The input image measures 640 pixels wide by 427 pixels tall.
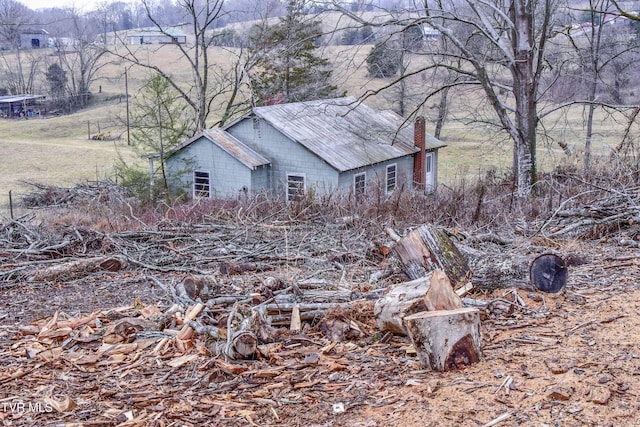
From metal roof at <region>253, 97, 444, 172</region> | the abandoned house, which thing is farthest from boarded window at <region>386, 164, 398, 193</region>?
metal roof at <region>253, 97, 444, 172</region>

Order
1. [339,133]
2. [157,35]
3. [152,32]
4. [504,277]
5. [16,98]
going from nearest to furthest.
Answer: [504,277]
[339,133]
[152,32]
[157,35]
[16,98]

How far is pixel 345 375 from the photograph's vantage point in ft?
15.0

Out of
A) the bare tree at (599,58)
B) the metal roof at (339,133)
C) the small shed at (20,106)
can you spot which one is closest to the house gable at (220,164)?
the metal roof at (339,133)

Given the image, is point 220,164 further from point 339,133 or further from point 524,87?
point 524,87

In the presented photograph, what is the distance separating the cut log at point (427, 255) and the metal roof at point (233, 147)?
16556 millimetres

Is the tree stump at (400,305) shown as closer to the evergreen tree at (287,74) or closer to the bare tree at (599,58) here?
the bare tree at (599,58)

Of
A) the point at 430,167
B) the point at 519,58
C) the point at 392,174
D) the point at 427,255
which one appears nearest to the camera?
the point at 427,255

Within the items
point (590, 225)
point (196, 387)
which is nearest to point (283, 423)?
point (196, 387)

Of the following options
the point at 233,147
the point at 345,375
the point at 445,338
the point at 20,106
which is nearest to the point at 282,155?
the point at 233,147

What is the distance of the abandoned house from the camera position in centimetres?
2278

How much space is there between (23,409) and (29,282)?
4.18 metres

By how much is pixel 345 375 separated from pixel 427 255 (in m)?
2.11

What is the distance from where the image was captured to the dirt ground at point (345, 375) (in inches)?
156

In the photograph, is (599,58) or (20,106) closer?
(599,58)
